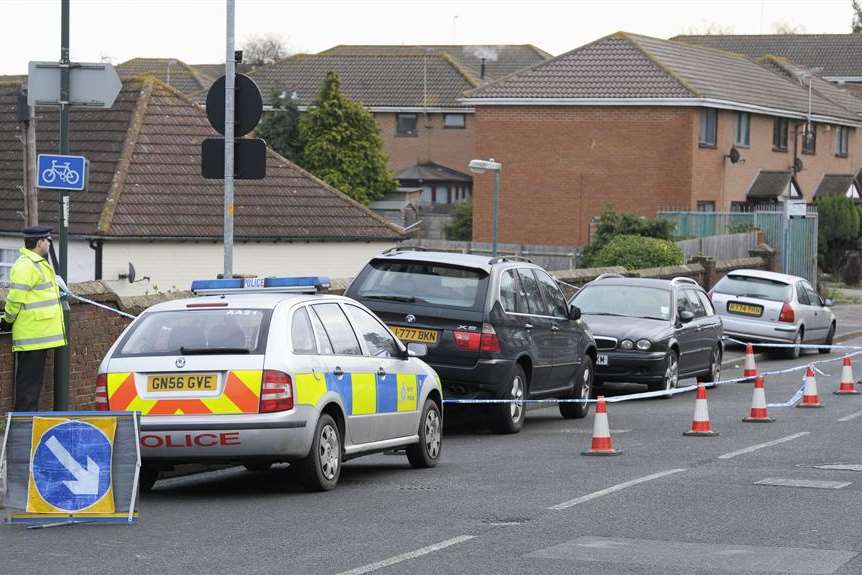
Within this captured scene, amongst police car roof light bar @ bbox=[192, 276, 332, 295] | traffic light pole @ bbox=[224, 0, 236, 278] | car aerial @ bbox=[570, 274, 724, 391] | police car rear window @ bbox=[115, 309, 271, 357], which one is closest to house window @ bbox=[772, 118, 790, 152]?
car aerial @ bbox=[570, 274, 724, 391]

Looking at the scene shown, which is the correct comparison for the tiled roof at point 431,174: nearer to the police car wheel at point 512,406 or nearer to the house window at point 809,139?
the house window at point 809,139

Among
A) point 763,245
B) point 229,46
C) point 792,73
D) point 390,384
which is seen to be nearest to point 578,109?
point 763,245

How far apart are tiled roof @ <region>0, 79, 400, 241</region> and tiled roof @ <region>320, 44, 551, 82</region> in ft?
170

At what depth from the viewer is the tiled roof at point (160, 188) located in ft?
105

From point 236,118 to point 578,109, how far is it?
121ft

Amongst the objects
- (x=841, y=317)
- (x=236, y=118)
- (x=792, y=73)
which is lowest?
(x=841, y=317)

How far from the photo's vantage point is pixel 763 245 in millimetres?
44188

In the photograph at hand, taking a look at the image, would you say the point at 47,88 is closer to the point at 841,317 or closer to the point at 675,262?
the point at 675,262

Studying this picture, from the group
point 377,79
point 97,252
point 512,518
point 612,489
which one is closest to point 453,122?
point 377,79

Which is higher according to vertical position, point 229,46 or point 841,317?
point 229,46

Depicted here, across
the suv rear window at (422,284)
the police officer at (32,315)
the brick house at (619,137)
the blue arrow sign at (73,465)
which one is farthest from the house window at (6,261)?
the brick house at (619,137)

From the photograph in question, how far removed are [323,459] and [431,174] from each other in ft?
217

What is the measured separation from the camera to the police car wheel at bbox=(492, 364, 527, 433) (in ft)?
51.2

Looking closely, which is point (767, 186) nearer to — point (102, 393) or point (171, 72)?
point (102, 393)
